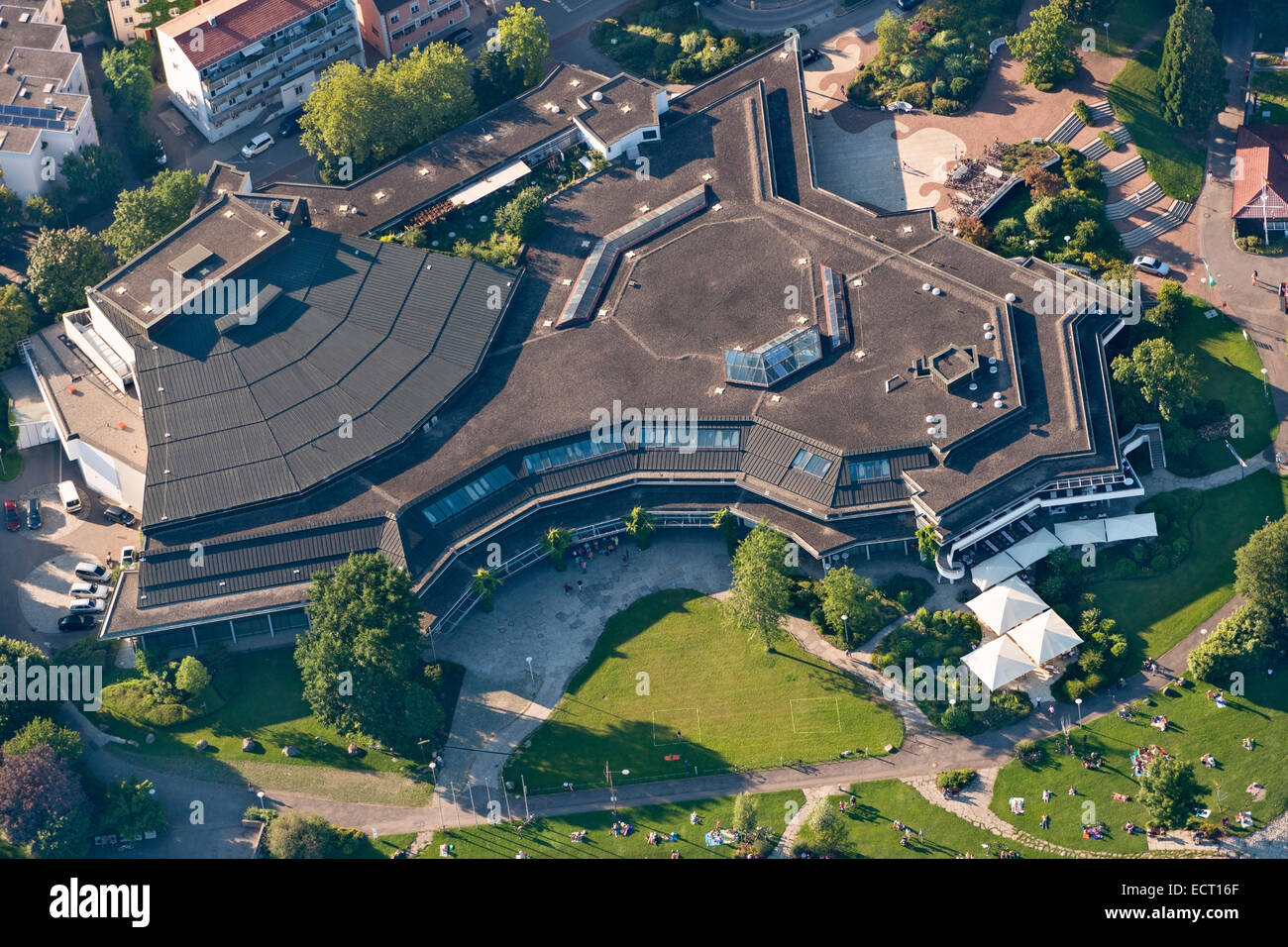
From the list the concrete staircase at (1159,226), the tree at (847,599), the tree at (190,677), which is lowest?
the tree at (190,677)

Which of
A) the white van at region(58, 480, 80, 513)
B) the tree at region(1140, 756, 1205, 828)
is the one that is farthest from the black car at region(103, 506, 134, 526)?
the tree at region(1140, 756, 1205, 828)

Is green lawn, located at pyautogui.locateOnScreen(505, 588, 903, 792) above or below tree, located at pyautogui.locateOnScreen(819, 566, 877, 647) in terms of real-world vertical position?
below

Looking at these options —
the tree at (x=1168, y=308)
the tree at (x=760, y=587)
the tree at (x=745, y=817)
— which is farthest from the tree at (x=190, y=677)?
the tree at (x=1168, y=308)

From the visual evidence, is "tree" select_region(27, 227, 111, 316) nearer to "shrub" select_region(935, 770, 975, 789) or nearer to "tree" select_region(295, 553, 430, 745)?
"tree" select_region(295, 553, 430, 745)

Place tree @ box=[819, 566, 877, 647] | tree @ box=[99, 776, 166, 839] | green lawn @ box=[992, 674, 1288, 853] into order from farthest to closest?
1. tree @ box=[819, 566, 877, 647]
2. tree @ box=[99, 776, 166, 839]
3. green lawn @ box=[992, 674, 1288, 853]

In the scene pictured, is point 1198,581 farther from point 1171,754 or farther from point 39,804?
point 39,804

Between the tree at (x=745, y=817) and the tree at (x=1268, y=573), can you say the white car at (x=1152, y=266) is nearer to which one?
the tree at (x=1268, y=573)
